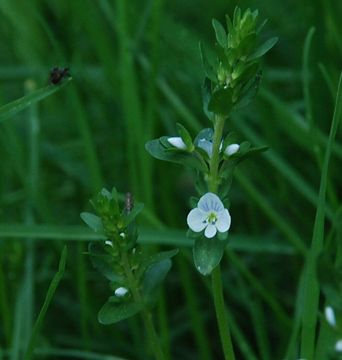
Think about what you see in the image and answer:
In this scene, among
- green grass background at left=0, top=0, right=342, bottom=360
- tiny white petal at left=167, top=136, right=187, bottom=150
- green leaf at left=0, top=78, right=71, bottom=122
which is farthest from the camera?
green grass background at left=0, top=0, right=342, bottom=360

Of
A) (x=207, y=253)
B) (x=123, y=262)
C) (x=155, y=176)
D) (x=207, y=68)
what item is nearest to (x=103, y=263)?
Result: (x=123, y=262)

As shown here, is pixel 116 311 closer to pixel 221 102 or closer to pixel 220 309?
pixel 220 309

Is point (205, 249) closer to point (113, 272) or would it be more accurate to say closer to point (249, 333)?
point (113, 272)

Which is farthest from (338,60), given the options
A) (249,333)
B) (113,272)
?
(113,272)

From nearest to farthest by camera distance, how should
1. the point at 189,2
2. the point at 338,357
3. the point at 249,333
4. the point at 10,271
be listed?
1. the point at 338,357
2. the point at 10,271
3. the point at 249,333
4. the point at 189,2

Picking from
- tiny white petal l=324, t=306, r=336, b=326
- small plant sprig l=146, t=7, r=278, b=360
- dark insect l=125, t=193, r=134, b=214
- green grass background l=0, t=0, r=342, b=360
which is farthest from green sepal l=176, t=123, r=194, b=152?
green grass background l=0, t=0, r=342, b=360

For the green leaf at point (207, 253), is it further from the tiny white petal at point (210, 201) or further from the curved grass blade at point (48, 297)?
the curved grass blade at point (48, 297)

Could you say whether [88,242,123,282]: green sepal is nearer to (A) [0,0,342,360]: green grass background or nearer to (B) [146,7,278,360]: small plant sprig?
(B) [146,7,278,360]: small plant sprig
